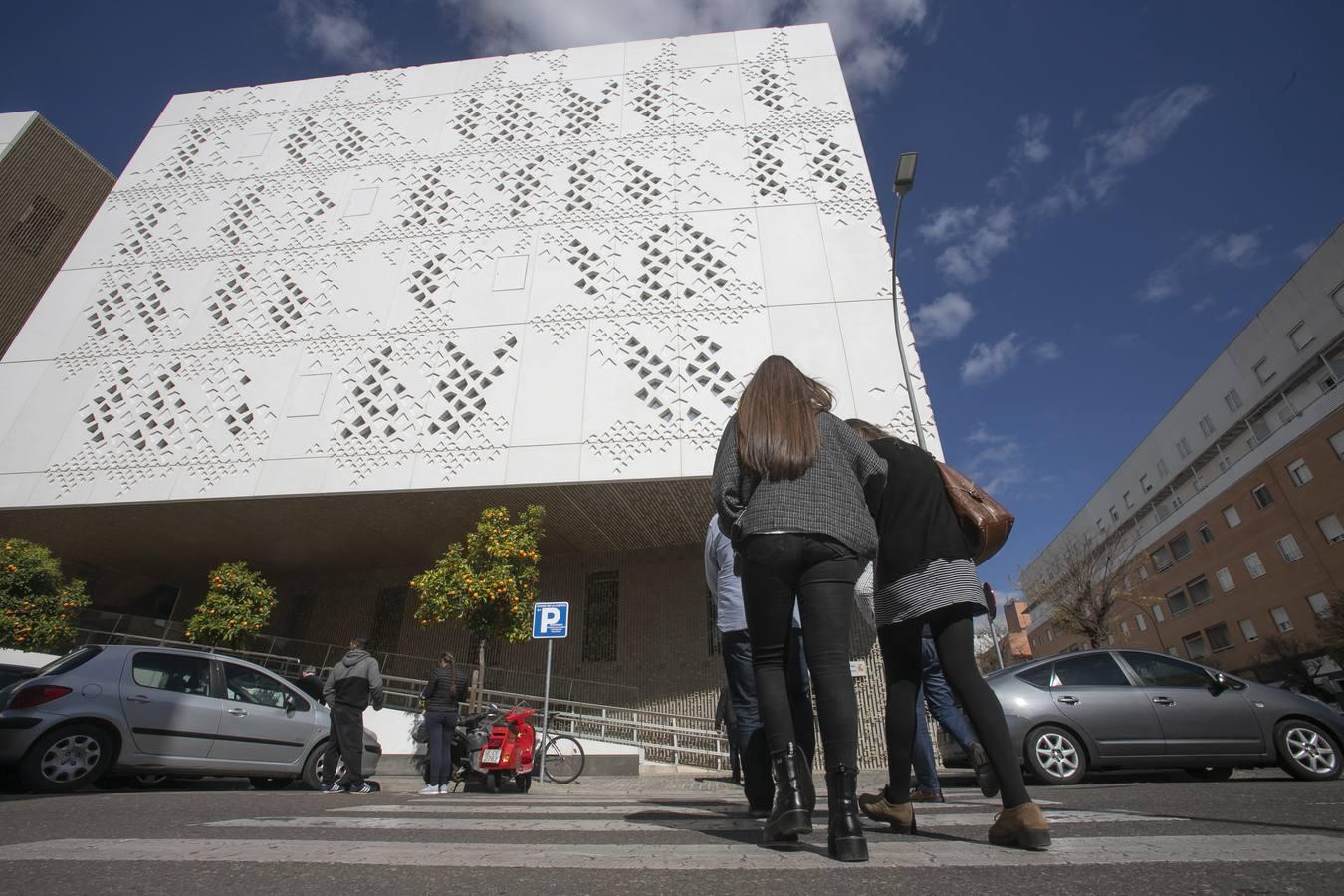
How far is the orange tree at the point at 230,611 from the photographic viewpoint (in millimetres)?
11867

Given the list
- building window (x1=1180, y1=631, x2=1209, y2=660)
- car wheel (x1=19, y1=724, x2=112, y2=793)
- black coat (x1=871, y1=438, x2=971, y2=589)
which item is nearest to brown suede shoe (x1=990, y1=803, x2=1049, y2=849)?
black coat (x1=871, y1=438, x2=971, y2=589)

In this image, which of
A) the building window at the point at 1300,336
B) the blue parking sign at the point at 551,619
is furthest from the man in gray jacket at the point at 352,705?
the building window at the point at 1300,336

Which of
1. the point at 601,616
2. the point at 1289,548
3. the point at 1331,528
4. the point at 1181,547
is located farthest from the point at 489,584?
the point at 1181,547

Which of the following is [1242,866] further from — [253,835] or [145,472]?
[145,472]

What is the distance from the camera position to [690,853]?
179 centimetres

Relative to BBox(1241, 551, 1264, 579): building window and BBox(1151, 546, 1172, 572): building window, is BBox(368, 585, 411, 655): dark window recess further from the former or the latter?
BBox(1151, 546, 1172, 572): building window

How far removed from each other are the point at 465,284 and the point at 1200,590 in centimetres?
3649

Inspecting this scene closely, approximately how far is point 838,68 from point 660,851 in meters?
17.8

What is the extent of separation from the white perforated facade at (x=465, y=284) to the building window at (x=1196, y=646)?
99.6ft

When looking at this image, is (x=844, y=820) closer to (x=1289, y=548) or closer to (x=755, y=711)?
(x=755, y=711)

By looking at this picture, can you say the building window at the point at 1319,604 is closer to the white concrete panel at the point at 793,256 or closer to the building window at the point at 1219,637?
the building window at the point at 1219,637

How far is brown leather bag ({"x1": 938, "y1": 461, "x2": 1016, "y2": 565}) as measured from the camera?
96.9 inches

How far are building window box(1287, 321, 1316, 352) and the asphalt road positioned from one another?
103 feet

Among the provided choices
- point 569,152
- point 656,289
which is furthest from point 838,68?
point 656,289
